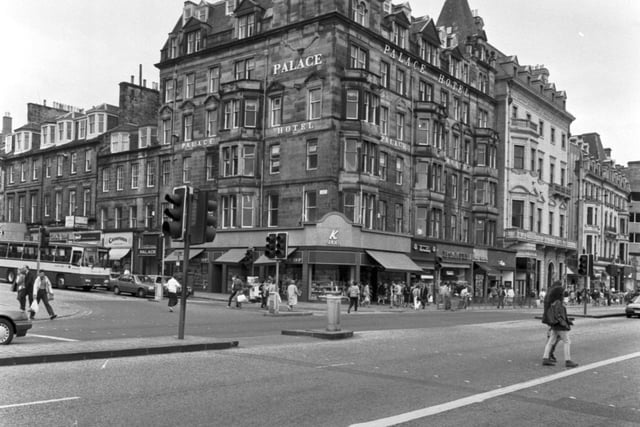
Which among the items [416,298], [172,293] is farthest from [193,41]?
[172,293]

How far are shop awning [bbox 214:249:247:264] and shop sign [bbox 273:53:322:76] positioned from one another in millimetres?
12255

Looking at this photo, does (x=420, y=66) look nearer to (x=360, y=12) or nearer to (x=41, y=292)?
(x=360, y=12)

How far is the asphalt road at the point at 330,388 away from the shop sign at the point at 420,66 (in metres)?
33.0

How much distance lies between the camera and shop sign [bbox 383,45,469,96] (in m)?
46.1

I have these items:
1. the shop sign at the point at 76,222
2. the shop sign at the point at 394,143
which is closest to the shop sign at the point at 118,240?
the shop sign at the point at 76,222

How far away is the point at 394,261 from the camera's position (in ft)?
146

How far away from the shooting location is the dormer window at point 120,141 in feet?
187

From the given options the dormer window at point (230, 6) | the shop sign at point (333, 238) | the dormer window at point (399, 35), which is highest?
the dormer window at point (230, 6)

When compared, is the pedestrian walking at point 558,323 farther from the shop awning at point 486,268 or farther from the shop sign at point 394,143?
the shop awning at point 486,268

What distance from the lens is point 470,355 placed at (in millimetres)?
14727

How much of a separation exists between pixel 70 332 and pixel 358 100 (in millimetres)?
28078

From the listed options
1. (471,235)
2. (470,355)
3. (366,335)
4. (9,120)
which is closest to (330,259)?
(471,235)

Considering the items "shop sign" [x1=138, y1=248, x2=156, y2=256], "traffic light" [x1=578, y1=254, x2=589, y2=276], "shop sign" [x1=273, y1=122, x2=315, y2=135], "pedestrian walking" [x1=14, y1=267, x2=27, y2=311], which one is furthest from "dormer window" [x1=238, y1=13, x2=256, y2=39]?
"pedestrian walking" [x1=14, y1=267, x2=27, y2=311]

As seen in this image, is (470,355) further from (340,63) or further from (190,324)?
(340,63)
